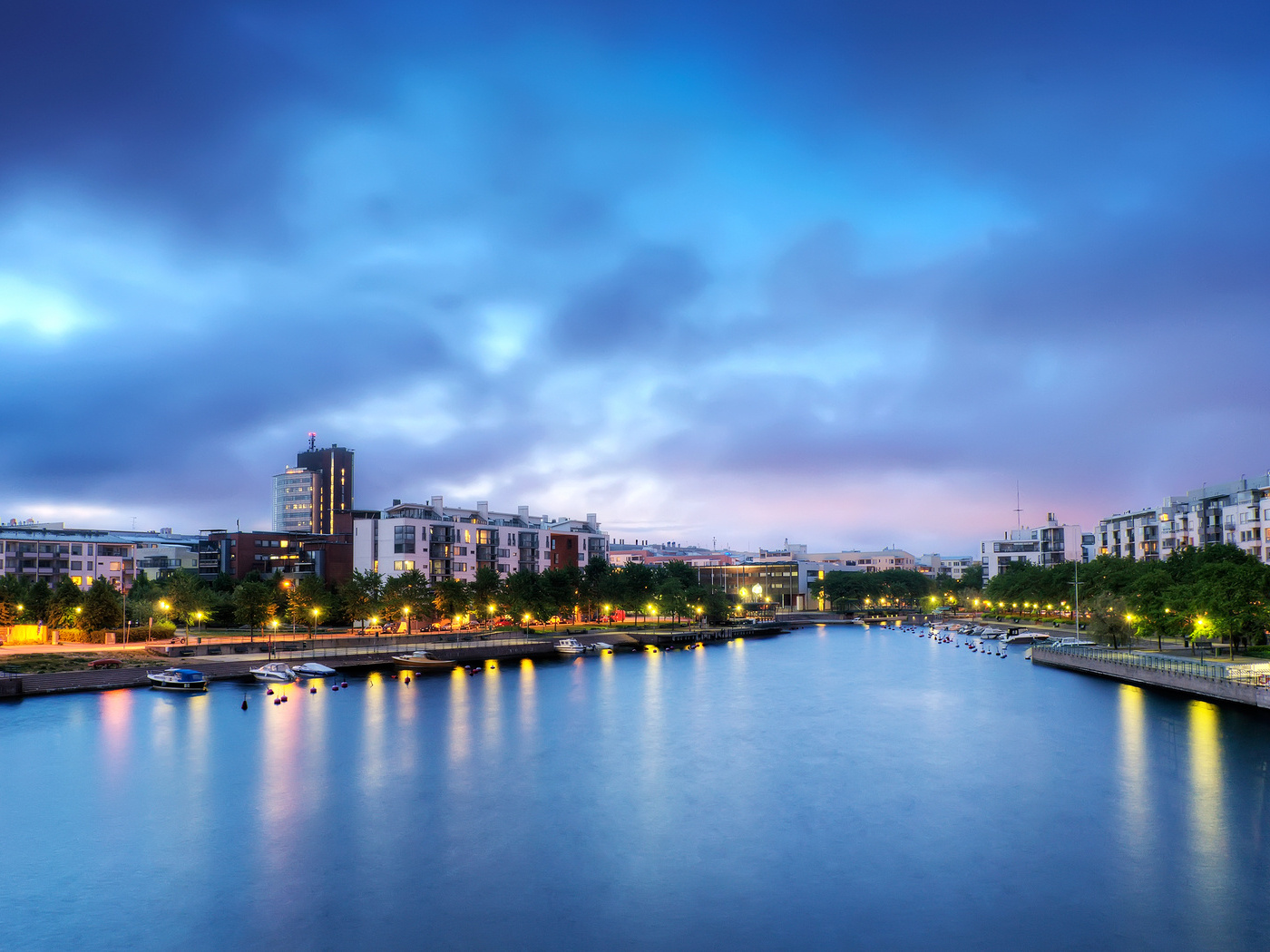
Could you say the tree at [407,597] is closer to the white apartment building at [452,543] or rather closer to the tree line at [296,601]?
the tree line at [296,601]

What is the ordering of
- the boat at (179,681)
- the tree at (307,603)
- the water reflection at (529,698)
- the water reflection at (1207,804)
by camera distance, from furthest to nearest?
the tree at (307,603)
the boat at (179,681)
the water reflection at (529,698)
the water reflection at (1207,804)

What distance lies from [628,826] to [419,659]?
5834 cm

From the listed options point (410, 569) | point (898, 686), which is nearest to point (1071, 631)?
point (898, 686)

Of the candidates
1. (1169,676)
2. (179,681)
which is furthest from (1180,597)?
(179,681)

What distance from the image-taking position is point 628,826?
3644 centimetres

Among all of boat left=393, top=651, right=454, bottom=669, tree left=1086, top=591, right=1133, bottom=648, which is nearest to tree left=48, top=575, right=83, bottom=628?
boat left=393, top=651, right=454, bottom=669

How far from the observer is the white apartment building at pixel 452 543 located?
4788 inches

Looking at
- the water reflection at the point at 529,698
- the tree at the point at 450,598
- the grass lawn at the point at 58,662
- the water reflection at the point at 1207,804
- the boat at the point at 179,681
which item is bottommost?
the water reflection at the point at 529,698

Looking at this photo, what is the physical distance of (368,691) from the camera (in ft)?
240

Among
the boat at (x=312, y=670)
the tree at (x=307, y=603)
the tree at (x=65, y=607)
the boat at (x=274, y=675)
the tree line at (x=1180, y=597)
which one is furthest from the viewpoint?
→ the tree at (x=307, y=603)

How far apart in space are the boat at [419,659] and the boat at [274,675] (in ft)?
46.8

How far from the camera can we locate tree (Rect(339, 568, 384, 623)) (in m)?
105

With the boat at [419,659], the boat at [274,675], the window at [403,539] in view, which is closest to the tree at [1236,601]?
the boat at [419,659]

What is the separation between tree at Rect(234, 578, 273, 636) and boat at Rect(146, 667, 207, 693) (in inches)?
1048
